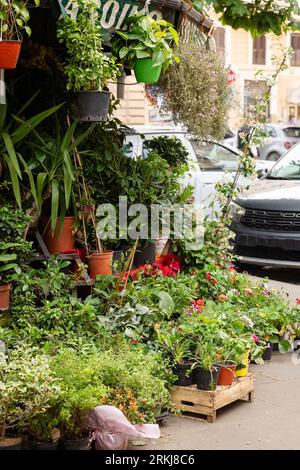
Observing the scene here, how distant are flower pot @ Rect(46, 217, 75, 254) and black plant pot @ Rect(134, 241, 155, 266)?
953mm

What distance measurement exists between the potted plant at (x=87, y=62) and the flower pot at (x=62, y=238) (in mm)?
880

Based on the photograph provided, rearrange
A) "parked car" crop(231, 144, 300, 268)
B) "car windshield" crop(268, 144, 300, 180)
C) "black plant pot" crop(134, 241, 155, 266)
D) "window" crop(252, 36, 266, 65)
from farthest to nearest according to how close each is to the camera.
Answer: "window" crop(252, 36, 266, 65) < "car windshield" crop(268, 144, 300, 180) < "parked car" crop(231, 144, 300, 268) < "black plant pot" crop(134, 241, 155, 266)

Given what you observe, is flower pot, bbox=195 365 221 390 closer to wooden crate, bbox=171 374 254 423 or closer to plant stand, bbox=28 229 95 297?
wooden crate, bbox=171 374 254 423

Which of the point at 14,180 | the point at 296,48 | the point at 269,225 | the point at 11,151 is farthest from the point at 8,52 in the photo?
the point at 296,48

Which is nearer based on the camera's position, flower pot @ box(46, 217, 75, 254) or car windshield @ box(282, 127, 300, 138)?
flower pot @ box(46, 217, 75, 254)

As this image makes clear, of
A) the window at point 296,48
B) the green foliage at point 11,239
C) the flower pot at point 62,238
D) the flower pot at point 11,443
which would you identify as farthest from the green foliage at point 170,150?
the window at point 296,48

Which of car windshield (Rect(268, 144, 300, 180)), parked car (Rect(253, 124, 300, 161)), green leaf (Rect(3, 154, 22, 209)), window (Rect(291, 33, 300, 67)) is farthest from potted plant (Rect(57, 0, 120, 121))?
window (Rect(291, 33, 300, 67))

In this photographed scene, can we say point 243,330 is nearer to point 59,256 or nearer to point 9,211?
point 59,256

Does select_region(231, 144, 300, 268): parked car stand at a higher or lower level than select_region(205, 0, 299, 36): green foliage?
lower

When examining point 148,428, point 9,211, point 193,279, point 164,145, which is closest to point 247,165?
point 164,145

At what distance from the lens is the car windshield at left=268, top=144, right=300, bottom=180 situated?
11706mm

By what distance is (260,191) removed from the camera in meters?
11.1

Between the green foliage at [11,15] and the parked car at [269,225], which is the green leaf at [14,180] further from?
the parked car at [269,225]
